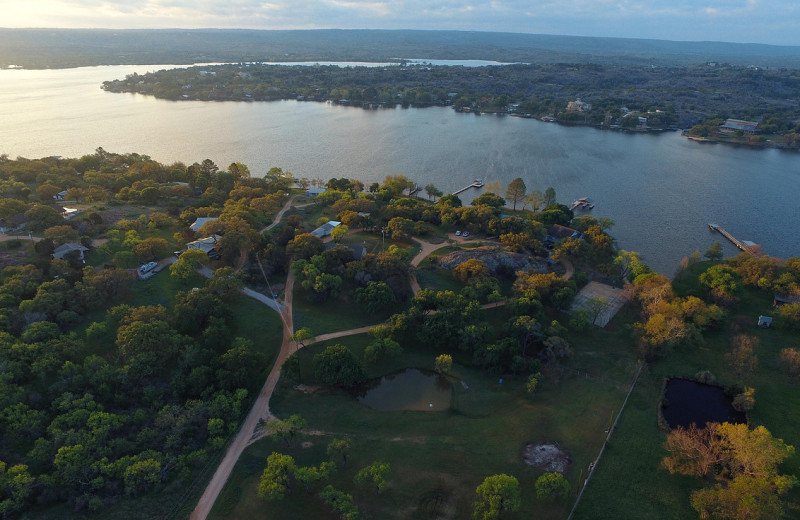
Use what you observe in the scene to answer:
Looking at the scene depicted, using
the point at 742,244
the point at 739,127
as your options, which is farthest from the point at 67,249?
the point at 739,127

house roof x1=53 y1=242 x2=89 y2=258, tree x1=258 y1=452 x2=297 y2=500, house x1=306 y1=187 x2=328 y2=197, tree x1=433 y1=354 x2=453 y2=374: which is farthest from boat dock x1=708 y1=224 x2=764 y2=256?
house roof x1=53 y1=242 x2=89 y2=258

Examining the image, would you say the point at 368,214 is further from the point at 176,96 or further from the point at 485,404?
the point at 176,96

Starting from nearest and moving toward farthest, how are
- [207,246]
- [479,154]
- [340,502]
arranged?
[340,502] < [207,246] < [479,154]

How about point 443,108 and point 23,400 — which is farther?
point 443,108

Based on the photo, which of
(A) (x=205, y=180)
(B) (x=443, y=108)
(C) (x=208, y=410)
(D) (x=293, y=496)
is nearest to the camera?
(D) (x=293, y=496)

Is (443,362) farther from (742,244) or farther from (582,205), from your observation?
(742,244)

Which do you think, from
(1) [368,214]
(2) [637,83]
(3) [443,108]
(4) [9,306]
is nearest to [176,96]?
(3) [443,108]
